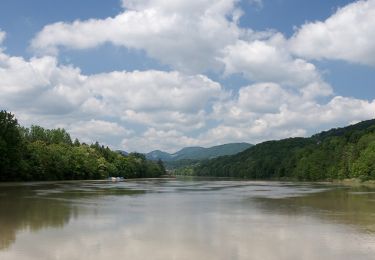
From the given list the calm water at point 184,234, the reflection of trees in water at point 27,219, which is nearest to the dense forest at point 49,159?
the reflection of trees in water at point 27,219

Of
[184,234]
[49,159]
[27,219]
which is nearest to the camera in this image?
[184,234]

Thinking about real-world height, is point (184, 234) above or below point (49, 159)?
below

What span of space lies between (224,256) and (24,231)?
1057 cm

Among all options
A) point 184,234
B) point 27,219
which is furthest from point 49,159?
point 184,234

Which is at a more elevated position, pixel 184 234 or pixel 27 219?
pixel 27 219

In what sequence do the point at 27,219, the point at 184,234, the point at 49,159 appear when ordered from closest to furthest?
the point at 184,234
the point at 27,219
the point at 49,159

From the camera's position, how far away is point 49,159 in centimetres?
10669

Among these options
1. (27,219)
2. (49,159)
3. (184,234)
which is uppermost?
(49,159)

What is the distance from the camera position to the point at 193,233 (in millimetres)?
21969

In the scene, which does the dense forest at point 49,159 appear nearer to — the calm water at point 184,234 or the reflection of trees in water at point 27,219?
the reflection of trees in water at point 27,219

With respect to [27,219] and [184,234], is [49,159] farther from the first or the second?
[184,234]

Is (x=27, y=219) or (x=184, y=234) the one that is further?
(x=27, y=219)

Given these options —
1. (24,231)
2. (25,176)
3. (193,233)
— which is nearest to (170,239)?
(193,233)

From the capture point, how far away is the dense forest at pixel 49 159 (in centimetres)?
8350
